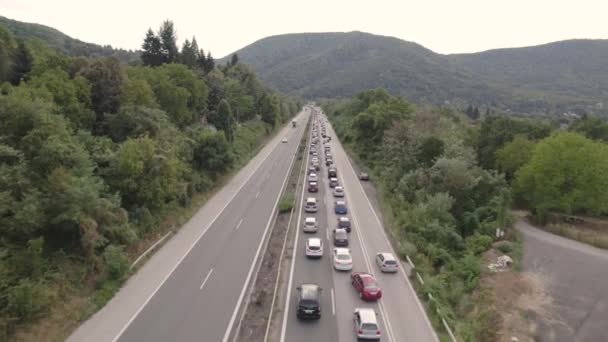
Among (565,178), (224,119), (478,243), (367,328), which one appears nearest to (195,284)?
(367,328)

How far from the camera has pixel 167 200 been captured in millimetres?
34344

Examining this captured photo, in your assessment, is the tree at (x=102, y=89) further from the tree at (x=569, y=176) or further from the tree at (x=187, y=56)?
the tree at (x=569, y=176)

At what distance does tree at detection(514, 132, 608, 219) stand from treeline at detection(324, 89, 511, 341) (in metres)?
3.43

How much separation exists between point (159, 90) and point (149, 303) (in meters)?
31.7

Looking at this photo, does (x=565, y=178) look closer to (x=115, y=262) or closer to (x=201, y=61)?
(x=115, y=262)

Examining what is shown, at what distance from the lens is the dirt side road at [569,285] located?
21094 mm

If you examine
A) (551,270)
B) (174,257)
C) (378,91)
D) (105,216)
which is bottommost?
(551,270)

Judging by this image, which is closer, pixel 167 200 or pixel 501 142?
pixel 167 200

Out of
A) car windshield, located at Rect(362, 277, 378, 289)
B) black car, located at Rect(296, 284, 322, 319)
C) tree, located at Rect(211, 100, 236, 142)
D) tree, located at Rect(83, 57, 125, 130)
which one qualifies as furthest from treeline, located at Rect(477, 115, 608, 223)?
tree, located at Rect(83, 57, 125, 130)

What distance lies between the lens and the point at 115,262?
892 inches

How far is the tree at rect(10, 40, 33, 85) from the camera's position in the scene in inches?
1537

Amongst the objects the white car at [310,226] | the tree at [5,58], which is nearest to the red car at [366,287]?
the white car at [310,226]

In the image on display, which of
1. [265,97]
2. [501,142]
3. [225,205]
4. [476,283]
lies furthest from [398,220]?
[265,97]

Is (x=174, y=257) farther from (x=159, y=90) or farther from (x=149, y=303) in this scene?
(x=159, y=90)
